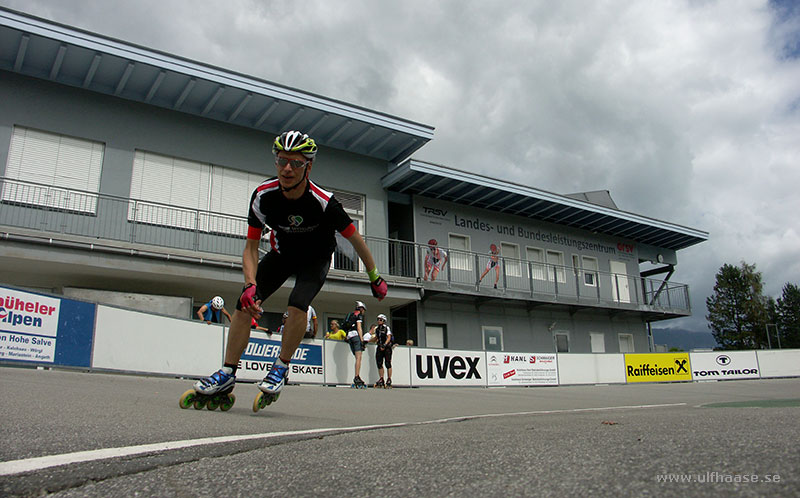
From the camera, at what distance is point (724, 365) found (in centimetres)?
2314

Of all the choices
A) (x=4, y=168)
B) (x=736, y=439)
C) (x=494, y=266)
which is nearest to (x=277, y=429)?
(x=736, y=439)

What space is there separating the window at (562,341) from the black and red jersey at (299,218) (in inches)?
836

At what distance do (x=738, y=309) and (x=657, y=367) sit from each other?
5505 centimetres

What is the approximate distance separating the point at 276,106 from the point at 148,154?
4.02 m

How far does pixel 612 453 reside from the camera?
6.47 feet

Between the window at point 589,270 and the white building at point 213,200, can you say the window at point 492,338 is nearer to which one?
the white building at point 213,200

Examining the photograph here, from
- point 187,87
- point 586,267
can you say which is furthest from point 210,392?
point 586,267

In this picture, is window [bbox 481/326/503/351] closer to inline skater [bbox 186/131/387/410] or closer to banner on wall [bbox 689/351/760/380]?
banner on wall [bbox 689/351/760/380]

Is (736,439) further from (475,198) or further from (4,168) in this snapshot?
(475,198)

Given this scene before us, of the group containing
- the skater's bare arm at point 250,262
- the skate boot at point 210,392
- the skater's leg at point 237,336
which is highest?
the skater's bare arm at point 250,262

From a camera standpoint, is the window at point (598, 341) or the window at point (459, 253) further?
the window at point (598, 341)

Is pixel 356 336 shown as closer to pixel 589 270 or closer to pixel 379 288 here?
pixel 379 288

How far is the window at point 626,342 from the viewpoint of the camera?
26828 mm

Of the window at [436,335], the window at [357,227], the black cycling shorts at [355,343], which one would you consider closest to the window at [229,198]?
the window at [357,227]
